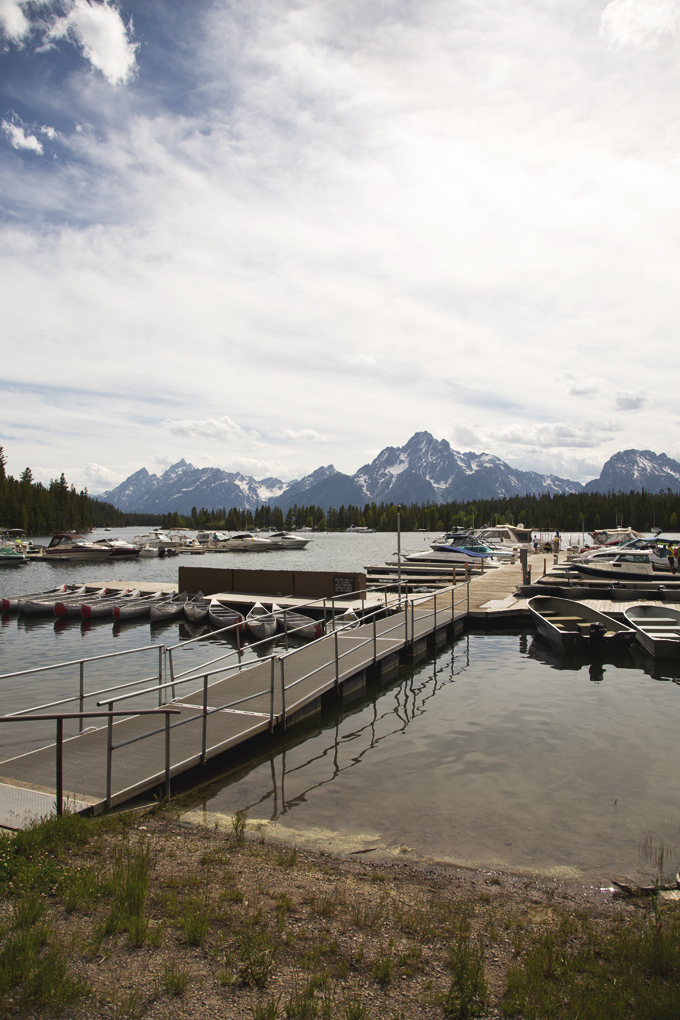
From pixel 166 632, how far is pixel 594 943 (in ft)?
85.2

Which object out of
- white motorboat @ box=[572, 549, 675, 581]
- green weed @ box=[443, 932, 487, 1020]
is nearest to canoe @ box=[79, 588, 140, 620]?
white motorboat @ box=[572, 549, 675, 581]

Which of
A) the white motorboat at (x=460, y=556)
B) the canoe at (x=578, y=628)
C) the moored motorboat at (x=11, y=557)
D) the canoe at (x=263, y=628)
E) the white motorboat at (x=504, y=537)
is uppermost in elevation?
the white motorboat at (x=504, y=537)

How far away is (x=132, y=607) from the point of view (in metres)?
32.0

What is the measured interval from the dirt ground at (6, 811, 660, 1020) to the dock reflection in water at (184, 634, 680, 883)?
3.40 ft

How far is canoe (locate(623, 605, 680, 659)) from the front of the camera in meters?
20.0

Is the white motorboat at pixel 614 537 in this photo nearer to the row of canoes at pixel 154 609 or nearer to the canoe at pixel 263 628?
the row of canoes at pixel 154 609

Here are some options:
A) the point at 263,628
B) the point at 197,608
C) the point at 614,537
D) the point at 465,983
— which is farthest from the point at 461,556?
the point at 465,983

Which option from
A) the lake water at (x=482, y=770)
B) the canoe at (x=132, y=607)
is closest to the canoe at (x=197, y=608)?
the canoe at (x=132, y=607)

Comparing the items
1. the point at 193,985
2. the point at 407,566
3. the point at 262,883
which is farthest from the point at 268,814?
the point at 407,566

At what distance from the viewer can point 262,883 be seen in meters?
6.46

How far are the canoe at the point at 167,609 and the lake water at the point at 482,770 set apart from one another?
10.8 m

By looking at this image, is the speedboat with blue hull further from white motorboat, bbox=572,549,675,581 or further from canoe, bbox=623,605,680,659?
canoe, bbox=623,605,680,659

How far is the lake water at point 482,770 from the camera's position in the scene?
8422mm

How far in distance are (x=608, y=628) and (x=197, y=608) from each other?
65.8ft
